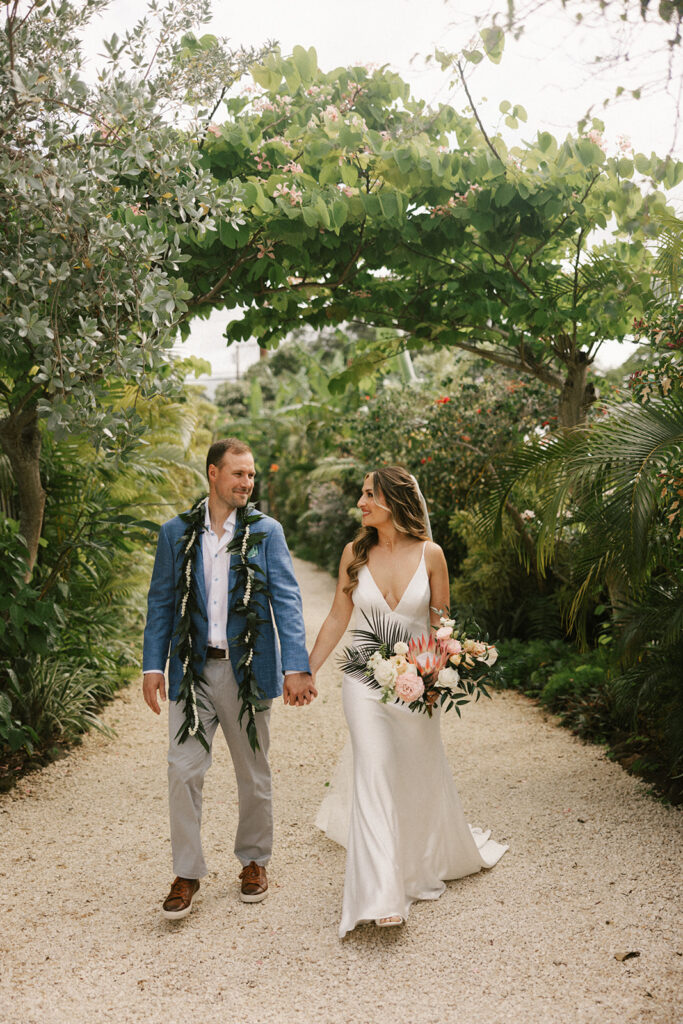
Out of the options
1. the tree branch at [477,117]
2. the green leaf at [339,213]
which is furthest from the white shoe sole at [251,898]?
the tree branch at [477,117]

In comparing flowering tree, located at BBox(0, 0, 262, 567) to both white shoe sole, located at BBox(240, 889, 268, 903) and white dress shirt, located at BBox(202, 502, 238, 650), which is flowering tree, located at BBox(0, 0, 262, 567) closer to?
white dress shirt, located at BBox(202, 502, 238, 650)

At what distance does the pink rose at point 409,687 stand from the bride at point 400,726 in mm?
208

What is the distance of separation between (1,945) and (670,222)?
4630 mm

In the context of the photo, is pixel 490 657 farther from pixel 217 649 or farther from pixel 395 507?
pixel 217 649

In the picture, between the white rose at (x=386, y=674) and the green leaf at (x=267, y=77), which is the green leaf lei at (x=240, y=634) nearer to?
the white rose at (x=386, y=674)

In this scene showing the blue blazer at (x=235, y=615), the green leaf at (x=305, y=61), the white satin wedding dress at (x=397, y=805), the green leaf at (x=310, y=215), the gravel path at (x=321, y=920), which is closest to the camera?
the gravel path at (x=321, y=920)

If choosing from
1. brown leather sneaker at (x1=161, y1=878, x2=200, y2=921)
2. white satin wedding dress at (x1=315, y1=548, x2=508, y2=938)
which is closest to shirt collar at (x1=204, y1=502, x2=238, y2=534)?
white satin wedding dress at (x1=315, y1=548, x2=508, y2=938)

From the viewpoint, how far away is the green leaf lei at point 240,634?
3680 mm

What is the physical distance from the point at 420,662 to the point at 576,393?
417cm

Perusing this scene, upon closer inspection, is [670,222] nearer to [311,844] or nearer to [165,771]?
[311,844]

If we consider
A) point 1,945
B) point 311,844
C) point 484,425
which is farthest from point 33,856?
point 484,425

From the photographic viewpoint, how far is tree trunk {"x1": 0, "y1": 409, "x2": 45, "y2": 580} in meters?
5.05

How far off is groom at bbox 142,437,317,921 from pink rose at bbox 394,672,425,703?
0.42m

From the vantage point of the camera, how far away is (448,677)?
3691 mm
